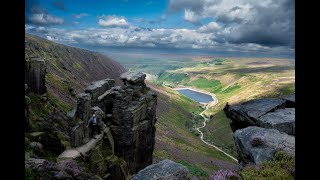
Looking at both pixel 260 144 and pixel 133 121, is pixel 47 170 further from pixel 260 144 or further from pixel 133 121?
pixel 133 121

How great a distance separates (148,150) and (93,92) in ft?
46.2

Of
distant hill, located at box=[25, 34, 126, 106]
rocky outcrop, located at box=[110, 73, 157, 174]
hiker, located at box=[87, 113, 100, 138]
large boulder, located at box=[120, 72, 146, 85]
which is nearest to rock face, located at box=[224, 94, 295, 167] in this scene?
rocky outcrop, located at box=[110, 73, 157, 174]

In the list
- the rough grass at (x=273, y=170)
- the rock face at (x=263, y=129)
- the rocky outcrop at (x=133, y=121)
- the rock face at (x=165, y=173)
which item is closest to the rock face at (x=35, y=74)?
the rocky outcrop at (x=133, y=121)

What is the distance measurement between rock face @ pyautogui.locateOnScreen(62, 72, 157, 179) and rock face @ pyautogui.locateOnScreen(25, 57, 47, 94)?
468 inches

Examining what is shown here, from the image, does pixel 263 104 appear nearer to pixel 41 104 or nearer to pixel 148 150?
pixel 148 150

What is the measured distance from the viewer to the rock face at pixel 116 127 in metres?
32.8

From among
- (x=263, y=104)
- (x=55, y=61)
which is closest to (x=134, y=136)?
(x=263, y=104)

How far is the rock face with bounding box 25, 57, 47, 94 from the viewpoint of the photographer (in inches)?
1943

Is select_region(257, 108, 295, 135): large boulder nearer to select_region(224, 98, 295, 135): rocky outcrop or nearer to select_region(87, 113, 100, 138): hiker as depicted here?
select_region(224, 98, 295, 135): rocky outcrop

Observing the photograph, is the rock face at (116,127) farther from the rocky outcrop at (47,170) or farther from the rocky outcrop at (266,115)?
the rocky outcrop at (266,115)

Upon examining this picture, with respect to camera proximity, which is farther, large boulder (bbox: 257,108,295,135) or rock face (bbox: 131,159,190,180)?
large boulder (bbox: 257,108,295,135)
